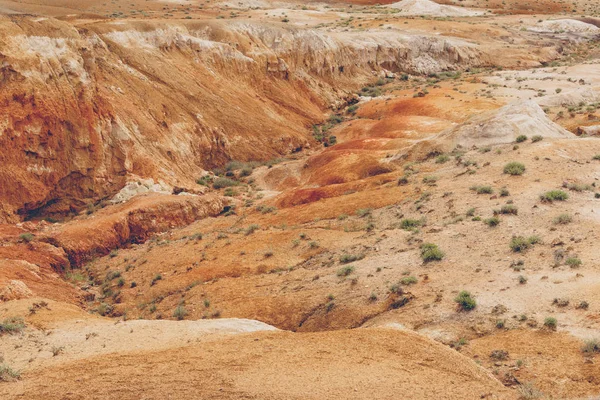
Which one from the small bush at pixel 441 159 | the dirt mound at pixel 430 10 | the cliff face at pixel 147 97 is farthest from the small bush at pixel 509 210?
the dirt mound at pixel 430 10

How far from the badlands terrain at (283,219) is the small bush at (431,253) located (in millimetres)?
66

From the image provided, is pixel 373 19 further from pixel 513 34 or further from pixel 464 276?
pixel 464 276

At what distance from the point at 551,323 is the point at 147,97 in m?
28.1

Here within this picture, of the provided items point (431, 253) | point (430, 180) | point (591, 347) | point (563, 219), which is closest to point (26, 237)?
point (431, 253)

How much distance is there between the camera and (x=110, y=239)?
24.9 meters

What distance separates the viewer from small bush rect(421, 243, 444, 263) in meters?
16.6

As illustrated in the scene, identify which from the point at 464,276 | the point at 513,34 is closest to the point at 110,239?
the point at 464,276

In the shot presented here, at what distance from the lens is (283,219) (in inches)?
972

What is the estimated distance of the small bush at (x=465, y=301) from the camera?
528 inches

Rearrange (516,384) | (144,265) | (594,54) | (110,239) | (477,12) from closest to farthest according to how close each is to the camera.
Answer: (516,384), (144,265), (110,239), (594,54), (477,12)

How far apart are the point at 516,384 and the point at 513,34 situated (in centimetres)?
6076

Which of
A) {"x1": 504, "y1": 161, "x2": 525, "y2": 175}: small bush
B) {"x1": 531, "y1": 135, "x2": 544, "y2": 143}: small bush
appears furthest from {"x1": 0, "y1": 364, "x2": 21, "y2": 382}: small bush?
{"x1": 531, "y1": 135, "x2": 544, "y2": 143}: small bush

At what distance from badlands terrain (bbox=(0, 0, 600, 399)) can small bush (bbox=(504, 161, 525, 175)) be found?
0.17 meters

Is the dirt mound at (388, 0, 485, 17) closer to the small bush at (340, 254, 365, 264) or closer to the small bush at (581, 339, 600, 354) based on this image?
the small bush at (340, 254, 365, 264)
